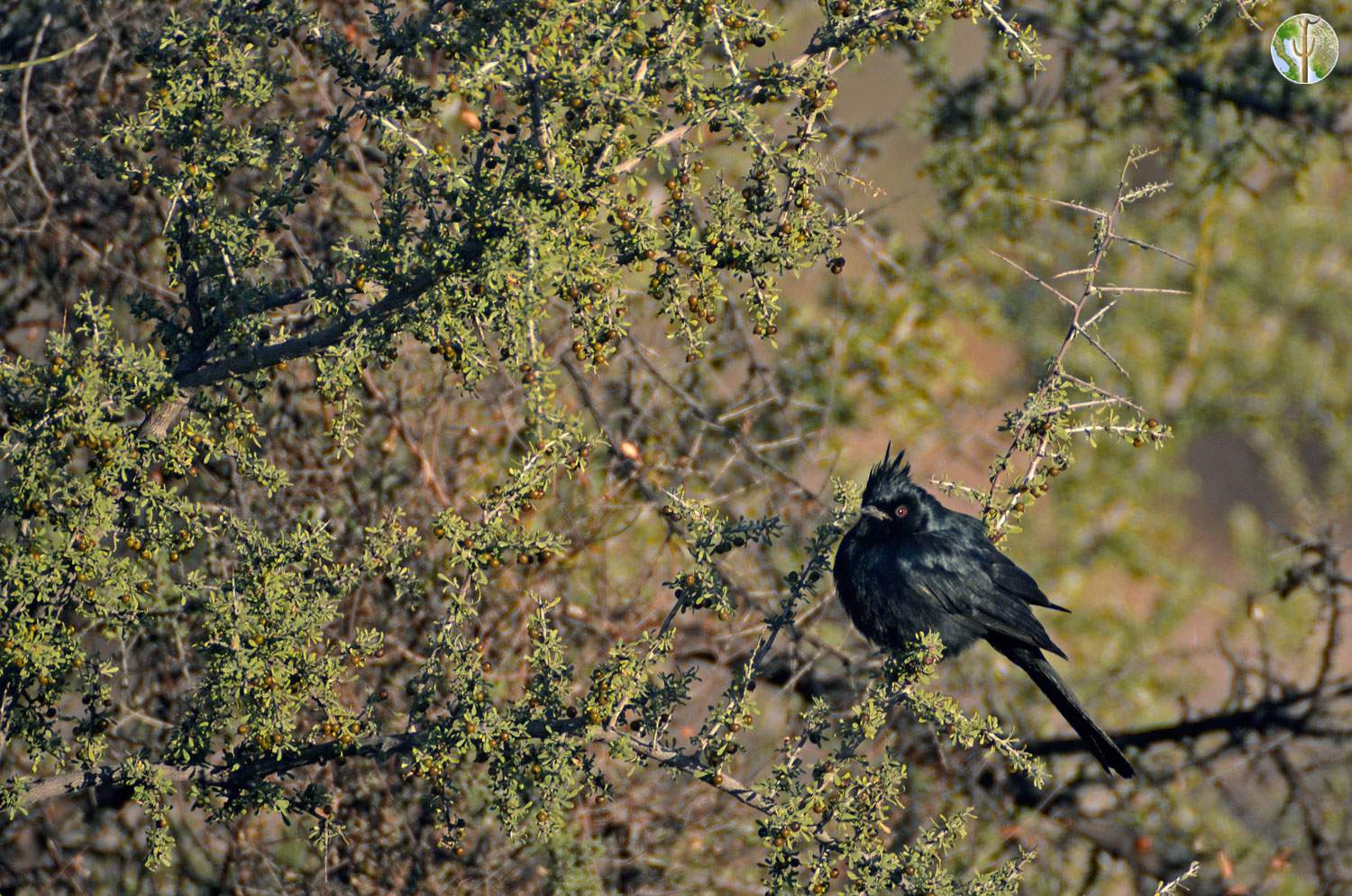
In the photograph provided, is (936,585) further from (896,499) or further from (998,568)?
(896,499)

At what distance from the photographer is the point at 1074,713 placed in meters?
5.37

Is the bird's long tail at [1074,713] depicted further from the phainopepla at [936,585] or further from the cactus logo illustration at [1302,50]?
the cactus logo illustration at [1302,50]

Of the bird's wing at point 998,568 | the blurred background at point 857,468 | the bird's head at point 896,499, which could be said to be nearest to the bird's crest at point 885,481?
the bird's head at point 896,499

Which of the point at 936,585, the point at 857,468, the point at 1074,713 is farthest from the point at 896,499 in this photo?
the point at 857,468

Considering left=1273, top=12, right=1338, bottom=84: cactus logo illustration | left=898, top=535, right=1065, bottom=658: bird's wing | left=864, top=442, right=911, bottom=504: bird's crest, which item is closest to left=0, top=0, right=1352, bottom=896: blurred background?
left=1273, top=12, right=1338, bottom=84: cactus logo illustration

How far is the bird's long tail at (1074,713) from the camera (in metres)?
5.24

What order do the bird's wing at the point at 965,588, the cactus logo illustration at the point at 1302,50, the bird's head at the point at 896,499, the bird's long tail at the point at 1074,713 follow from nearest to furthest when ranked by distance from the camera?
1. the bird's long tail at the point at 1074,713
2. the bird's wing at the point at 965,588
3. the bird's head at the point at 896,499
4. the cactus logo illustration at the point at 1302,50

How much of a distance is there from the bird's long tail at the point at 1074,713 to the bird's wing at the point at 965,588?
0.16 meters

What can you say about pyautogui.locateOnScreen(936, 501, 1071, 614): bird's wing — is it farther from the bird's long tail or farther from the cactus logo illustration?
the cactus logo illustration

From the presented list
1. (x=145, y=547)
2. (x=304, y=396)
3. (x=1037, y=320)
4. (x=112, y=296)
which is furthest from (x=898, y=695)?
(x=1037, y=320)

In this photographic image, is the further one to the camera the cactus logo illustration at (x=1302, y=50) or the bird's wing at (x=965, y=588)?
the cactus logo illustration at (x=1302, y=50)

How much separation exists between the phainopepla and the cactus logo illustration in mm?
3518

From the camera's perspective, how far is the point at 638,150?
3.67 meters

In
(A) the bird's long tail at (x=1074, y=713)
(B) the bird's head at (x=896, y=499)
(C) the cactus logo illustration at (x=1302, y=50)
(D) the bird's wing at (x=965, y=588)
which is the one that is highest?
(C) the cactus logo illustration at (x=1302, y=50)
